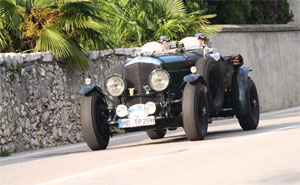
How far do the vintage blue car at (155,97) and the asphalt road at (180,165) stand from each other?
495 millimetres

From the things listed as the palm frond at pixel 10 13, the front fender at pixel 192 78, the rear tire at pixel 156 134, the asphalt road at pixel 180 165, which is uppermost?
the palm frond at pixel 10 13

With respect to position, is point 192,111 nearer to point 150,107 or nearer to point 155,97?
point 150,107

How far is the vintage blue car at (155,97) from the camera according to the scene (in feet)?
38.7

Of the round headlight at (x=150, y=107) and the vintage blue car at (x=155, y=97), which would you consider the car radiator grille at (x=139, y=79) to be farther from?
the round headlight at (x=150, y=107)

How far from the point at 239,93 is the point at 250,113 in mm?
416

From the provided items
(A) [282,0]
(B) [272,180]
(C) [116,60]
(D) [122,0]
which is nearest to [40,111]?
(C) [116,60]

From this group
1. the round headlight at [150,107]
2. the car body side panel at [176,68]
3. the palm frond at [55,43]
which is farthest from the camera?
the palm frond at [55,43]

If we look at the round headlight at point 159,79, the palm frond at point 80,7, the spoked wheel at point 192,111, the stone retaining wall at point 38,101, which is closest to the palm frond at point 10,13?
the stone retaining wall at point 38,101

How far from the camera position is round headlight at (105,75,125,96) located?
39.9 ft

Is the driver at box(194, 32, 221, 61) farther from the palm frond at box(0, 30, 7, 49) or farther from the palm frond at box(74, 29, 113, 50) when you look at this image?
the palm frond at box(0, 30, 7, 49)

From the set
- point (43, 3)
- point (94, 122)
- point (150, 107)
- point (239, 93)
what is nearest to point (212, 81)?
point (239, 93)

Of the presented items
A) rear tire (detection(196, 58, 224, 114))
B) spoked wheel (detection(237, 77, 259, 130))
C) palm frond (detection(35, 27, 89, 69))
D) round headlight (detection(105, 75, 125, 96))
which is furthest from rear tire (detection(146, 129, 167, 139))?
palm frond (detection(35, 27, 89, 69))

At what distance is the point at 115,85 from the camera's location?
12180mm

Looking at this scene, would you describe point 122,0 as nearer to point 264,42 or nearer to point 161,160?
point 264,42
